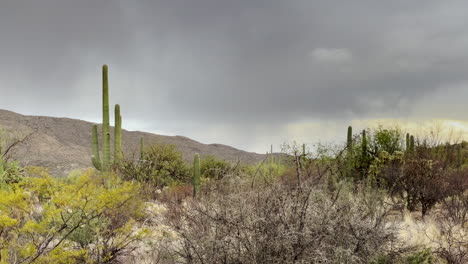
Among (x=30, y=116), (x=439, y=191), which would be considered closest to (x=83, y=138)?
(x=30, y=116)

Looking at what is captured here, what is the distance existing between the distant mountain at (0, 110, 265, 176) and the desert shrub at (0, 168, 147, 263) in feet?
94.3

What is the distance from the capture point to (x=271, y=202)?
5434 millimetres

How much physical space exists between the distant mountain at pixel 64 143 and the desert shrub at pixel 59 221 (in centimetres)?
2875

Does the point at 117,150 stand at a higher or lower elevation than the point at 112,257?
higher

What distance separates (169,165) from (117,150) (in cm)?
503

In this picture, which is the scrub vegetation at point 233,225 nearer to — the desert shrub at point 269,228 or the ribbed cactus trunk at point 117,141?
the desert shrub at point 269,228

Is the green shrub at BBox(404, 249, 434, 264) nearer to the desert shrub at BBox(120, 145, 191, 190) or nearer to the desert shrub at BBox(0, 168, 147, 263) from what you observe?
the desert shrub at BBox(0, 168, 147, 263)

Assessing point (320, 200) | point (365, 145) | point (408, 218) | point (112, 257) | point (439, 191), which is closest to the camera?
point (320, 200)

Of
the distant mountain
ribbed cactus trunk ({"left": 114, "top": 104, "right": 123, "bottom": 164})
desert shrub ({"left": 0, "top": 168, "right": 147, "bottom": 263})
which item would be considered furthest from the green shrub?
the distant mountain

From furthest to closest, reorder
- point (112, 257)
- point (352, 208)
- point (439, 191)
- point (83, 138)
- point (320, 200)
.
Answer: point (83, 138)
point (439, 191)
point (112, 257)
point (352, 208)
point (320, 200)

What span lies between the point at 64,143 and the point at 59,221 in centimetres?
4949

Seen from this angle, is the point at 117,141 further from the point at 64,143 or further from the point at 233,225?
the point at 64,143

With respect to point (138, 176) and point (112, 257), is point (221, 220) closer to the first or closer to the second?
point (112, 257)

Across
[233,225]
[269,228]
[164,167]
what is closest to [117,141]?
[164,167]
